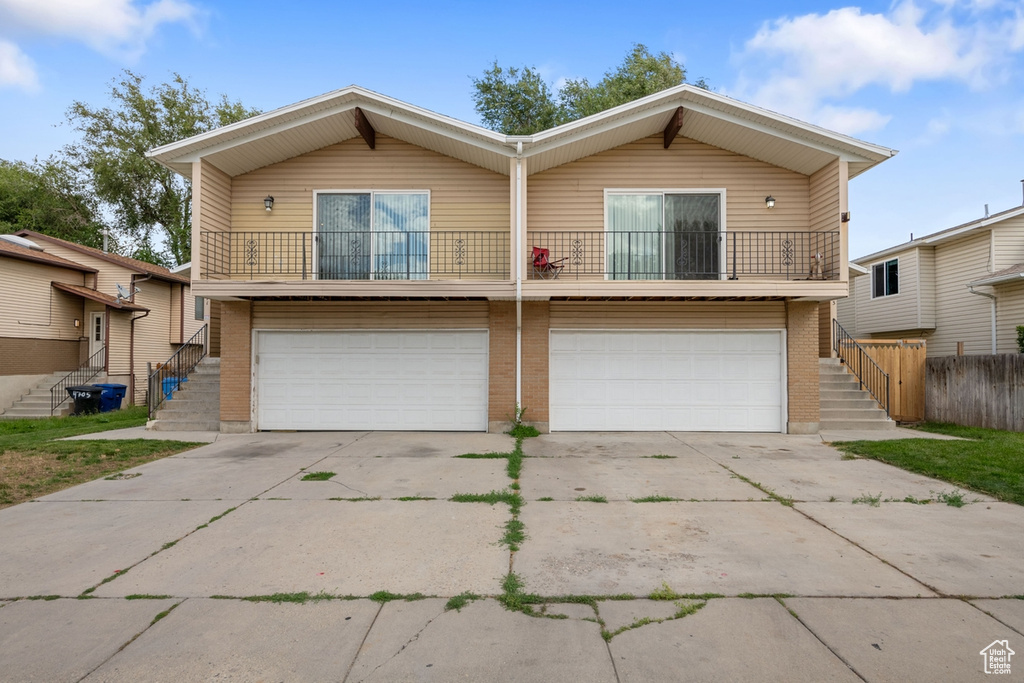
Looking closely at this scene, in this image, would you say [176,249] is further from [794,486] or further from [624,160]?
[794,486]

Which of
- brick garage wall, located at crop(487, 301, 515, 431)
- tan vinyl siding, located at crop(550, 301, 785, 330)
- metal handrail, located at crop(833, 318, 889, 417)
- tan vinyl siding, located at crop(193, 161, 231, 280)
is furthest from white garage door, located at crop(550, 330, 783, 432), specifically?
tan vinyl siding, located at crop(193, 161, 231, 280)

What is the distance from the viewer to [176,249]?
28125 millimetres

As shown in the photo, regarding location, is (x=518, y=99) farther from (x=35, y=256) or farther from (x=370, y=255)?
(x=35, y=256)

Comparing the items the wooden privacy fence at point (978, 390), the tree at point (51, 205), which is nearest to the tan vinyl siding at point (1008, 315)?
the wooden privacy fence at point (978, 390)

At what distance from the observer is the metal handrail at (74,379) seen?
16.4m

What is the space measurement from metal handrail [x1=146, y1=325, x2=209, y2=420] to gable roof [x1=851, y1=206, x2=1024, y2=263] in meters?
21.6

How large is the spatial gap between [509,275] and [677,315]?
3531 mm

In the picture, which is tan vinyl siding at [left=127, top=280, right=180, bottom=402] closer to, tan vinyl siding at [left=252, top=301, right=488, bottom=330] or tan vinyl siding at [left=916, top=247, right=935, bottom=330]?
tan vinyl siding at [left=252, top=301, right=488, bottom=330]

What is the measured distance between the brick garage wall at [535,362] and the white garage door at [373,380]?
0.89 meters

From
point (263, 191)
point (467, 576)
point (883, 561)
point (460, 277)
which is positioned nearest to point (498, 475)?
point (467, 576)

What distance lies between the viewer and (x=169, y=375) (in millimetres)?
14820

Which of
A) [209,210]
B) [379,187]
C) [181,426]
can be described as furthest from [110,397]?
[379,187]

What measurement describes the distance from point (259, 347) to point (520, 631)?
9.89m

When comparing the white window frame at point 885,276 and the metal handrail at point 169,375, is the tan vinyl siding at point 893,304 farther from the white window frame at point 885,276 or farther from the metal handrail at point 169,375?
the metal handrail at point 169,375
